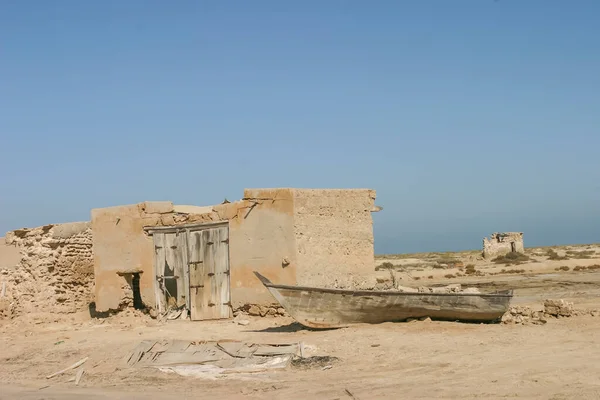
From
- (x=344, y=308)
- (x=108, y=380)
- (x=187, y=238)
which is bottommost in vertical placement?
(x=108, y=380)

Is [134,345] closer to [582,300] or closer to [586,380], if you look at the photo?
[586,380]

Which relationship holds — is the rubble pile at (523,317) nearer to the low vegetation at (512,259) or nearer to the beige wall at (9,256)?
the beige wall at (9,256)

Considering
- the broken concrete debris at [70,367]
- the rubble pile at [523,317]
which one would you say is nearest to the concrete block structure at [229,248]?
the rubble pile at [523,317]

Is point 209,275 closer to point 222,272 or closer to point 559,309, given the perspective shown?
point 222,272

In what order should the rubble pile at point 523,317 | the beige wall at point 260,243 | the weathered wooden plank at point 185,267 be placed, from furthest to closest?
the weathered wooden plank at point 185,267
the beige wall at point 260,243
the rubble pile at point 523,317

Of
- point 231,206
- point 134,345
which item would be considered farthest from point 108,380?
point 231,206

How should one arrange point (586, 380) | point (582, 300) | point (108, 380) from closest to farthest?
point (586, 380)
point (108, 380)
point (582, 300)

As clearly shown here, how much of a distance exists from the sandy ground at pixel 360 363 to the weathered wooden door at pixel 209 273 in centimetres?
40

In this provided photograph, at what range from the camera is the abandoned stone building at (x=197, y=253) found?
42.9ft

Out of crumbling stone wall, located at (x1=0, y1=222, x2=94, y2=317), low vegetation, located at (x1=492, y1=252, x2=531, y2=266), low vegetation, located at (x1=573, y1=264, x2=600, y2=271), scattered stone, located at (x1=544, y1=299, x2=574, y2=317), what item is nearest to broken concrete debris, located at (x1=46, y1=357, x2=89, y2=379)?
crumbling stone wall, located at (x1=0, y1=222, x2=94, y2=317)

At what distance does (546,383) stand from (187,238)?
29.0ft

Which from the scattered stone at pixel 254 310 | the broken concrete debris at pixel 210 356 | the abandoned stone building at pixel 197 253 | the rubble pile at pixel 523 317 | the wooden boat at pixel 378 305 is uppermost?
the abandoned stone building at pixel 197 253

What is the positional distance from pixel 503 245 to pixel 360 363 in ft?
101

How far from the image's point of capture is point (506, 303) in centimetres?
1109
